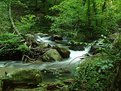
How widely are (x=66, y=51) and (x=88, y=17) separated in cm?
507

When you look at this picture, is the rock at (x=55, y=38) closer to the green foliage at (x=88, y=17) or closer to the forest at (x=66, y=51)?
the forest at (x=66, y=51)

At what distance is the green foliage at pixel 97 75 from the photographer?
5.19 meters

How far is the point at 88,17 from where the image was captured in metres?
19.1

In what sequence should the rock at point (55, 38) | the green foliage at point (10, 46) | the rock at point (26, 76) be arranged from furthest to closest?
the rock at point (55, 38) → the green foliage at point (10, 46) → the rock at point (26, 76)


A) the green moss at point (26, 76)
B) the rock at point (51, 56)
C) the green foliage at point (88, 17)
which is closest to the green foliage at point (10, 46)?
the rock at point (51, 56)

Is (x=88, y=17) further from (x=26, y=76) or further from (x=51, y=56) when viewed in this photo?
(x=26, y=76)

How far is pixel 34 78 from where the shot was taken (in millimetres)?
7934

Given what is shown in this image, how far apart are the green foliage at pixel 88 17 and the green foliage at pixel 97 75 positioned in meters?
13.2

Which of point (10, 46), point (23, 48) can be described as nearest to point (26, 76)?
point (23, 48)

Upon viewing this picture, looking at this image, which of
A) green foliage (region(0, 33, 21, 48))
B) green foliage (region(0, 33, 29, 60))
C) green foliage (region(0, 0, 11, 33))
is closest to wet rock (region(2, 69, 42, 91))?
green foliage (region(0, 33, 29, 60))

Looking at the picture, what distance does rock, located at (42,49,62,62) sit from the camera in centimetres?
1358

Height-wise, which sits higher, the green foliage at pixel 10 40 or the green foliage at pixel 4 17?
the green foliage at pixel 4 17

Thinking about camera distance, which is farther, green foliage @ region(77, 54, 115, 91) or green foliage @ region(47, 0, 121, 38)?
green foliage @ region(47, 0, 121, 38)

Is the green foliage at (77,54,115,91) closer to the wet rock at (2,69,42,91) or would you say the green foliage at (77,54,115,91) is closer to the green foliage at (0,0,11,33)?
the wet rock at (2,69,42,91)
